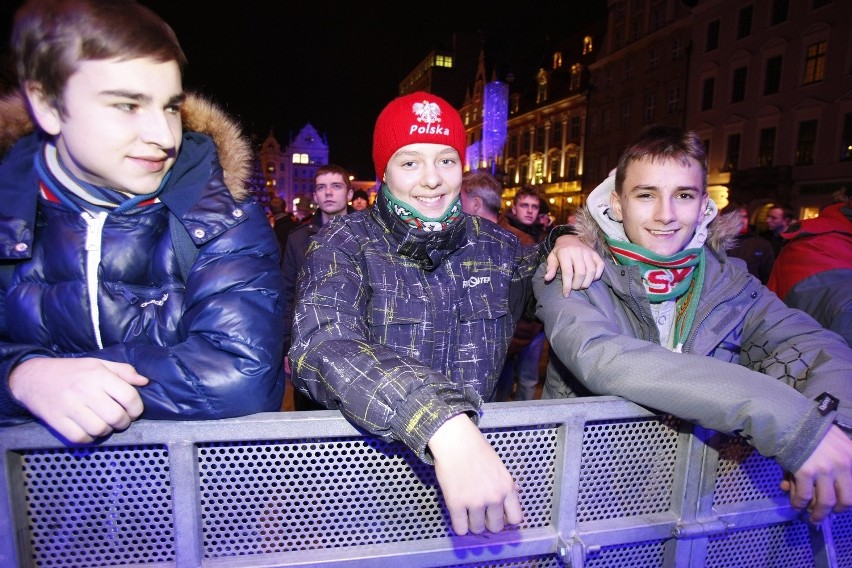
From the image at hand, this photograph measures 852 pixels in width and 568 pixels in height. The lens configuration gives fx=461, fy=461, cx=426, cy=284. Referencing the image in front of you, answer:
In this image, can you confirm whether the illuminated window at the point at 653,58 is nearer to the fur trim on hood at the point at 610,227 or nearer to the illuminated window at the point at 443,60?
the fur trim on hood at the point at 610,227

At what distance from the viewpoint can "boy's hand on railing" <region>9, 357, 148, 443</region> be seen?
1.10m

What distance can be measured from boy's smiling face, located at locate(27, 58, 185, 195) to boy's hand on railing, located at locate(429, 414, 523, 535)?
1143 mm

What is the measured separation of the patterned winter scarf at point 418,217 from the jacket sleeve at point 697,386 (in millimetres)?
583

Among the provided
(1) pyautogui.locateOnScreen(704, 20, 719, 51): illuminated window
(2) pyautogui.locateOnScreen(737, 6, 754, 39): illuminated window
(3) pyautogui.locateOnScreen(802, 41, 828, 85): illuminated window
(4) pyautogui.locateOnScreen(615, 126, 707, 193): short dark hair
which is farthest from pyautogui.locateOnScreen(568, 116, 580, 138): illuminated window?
(4) pyautogui.locateOnScreen(615, 126, 707, 193): short dark hair

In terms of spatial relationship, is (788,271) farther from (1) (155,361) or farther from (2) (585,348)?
(1) (155,361)

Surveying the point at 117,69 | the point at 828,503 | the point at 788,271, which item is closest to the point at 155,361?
the point at 117,69

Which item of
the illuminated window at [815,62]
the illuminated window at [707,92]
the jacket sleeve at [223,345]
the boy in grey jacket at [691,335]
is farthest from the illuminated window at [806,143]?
the jacket sleeve at [223,345]

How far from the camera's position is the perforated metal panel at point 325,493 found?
129 cm

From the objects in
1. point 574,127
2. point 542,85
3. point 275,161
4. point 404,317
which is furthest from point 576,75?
point 275,161

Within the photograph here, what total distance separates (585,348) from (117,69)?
1.64 m

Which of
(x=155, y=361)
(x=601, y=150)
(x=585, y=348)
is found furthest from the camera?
(x=601, y=150)

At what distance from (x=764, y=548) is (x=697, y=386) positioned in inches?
33.1

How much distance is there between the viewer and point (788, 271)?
255 cm

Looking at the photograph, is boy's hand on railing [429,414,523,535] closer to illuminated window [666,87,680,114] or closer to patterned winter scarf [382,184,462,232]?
patterned winter scarf [382,184,462,232]
